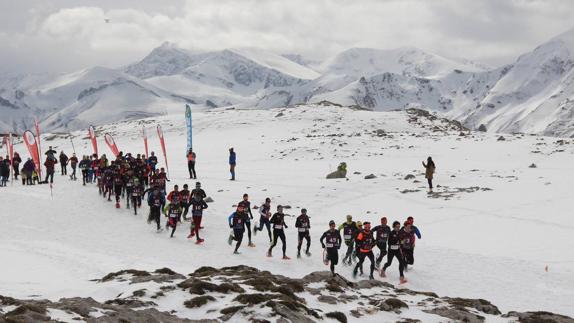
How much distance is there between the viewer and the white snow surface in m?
18.8

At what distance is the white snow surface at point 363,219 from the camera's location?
18.8 metres

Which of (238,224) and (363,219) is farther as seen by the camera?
(363,219)

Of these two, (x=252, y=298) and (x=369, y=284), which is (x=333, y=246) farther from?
(x=252, y=298)

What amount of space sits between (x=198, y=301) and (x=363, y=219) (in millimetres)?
16466

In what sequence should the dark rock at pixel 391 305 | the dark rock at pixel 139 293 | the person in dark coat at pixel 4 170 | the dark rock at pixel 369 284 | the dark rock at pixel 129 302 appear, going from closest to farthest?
the dark rock at pixel 129 302, the dark rock at pixel 139 293, the dark rock at pixel 391 305, the dark rock at pixel 369 284, the person in dark coat at pixel 4 170

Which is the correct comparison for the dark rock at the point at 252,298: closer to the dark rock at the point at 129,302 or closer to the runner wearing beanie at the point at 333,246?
the dark rock at the point at 129,302

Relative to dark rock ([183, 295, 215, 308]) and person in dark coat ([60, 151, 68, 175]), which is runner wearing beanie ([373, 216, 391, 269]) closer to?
dark rock ([183, 295, 215, 308])

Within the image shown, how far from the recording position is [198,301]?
1320 cm

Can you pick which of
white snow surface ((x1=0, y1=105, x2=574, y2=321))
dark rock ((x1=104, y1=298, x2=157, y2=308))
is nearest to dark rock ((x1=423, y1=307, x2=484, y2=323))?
white snow surface ((x1=0, y1=105, x2=574, y2=321))

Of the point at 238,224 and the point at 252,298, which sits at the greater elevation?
the point at 238,224

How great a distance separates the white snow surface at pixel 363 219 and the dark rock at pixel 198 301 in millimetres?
2305

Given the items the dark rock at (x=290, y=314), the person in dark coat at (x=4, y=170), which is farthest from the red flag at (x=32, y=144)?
the dark rock at (x=290, y=314)

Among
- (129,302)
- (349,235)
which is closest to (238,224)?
(349,235)

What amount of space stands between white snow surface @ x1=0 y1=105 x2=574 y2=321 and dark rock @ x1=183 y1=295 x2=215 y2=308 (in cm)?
230
